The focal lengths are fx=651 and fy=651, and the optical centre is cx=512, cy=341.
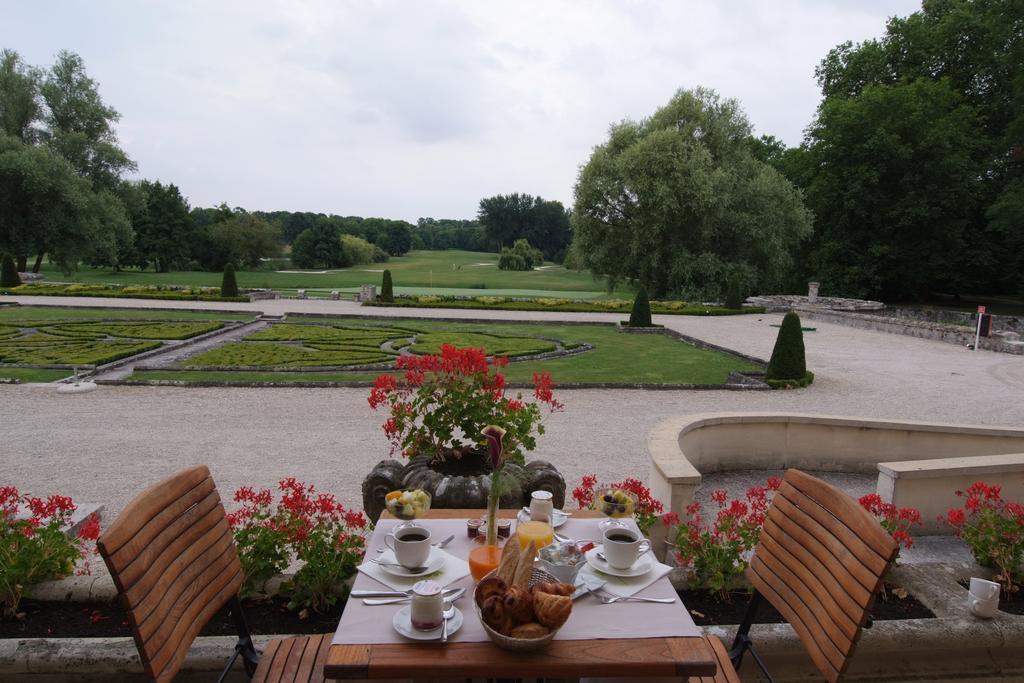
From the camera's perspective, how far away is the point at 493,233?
84312 mm

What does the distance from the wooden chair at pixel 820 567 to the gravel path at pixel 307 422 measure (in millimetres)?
3951

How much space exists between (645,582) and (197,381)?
1013 centimetres

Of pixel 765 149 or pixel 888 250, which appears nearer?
pixel 888 250

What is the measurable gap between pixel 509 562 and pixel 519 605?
15cm

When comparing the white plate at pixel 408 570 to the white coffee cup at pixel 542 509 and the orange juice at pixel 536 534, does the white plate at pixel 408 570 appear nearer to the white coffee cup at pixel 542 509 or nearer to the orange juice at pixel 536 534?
the orange juice at pixel 536 534

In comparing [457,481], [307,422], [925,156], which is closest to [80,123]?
[307,422]

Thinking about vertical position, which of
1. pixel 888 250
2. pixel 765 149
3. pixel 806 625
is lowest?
pixel 806 625

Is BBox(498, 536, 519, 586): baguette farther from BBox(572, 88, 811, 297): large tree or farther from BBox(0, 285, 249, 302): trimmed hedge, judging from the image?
BBox(572, 88, 811, 297): large tree

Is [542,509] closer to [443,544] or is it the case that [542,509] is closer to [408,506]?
[443,544]

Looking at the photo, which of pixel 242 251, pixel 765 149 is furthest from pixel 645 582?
pixel 242 251

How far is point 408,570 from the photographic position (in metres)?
2.32

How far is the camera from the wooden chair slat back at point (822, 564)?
201 cm

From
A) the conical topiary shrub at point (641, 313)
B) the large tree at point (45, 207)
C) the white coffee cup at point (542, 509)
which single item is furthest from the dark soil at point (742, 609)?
the large tree at point (45, 207)

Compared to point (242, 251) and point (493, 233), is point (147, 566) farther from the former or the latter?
point (493, 233)
